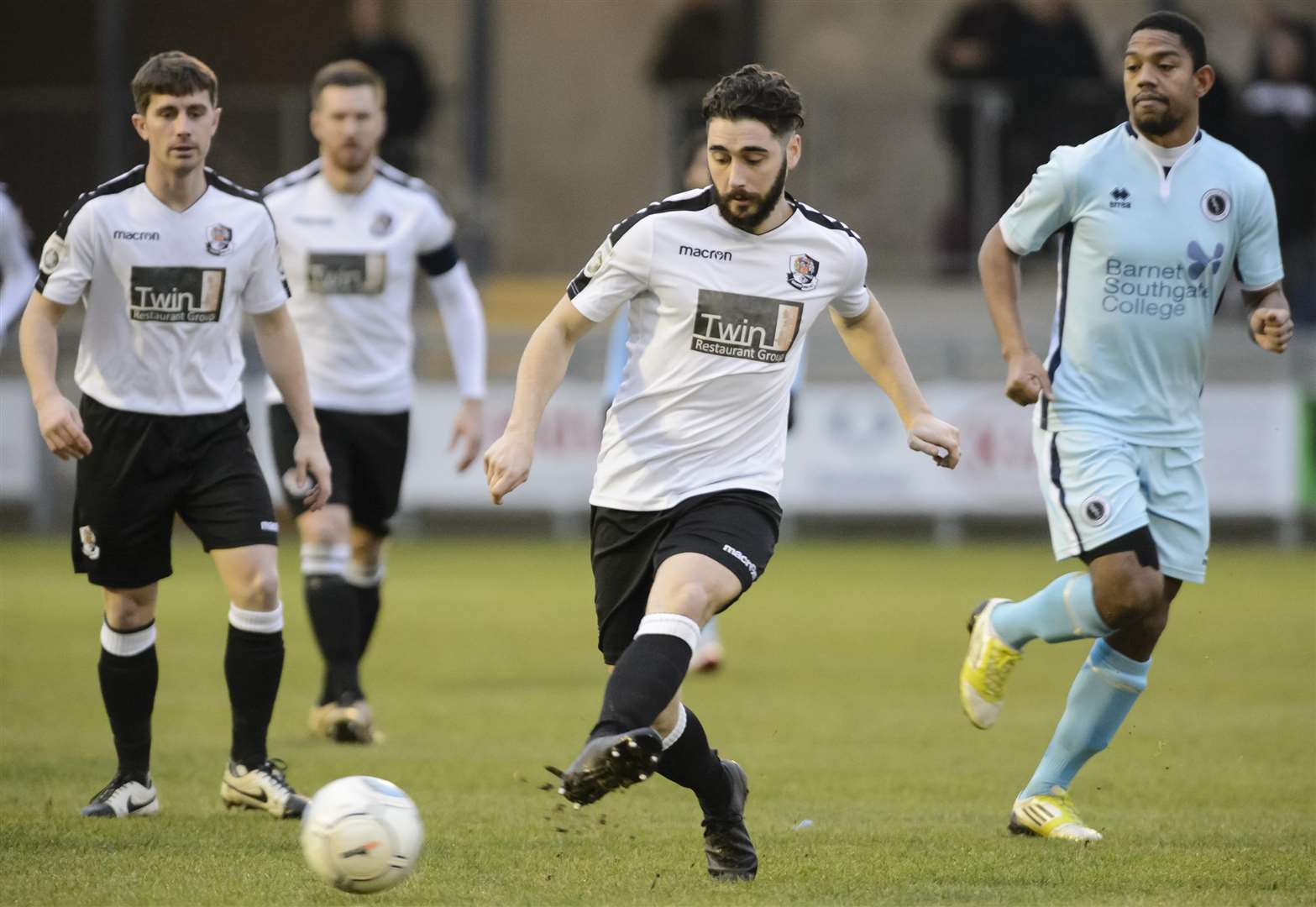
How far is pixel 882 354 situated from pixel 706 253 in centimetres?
71

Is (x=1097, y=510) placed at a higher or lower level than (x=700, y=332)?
lower

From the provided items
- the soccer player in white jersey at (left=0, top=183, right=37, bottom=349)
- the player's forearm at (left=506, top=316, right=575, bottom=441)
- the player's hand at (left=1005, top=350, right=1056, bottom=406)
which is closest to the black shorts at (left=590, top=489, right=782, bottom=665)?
the player's forearm at (left=506, top=316, right=575, bottom=441)

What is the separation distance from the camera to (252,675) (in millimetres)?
7020

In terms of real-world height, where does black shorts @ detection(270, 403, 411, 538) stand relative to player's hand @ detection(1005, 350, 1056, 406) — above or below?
below

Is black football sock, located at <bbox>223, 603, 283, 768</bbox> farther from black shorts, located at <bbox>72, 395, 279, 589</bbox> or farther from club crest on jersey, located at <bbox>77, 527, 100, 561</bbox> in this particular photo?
club crest on jersey, located at <bbox>77, 527, 100, 561</bbox>

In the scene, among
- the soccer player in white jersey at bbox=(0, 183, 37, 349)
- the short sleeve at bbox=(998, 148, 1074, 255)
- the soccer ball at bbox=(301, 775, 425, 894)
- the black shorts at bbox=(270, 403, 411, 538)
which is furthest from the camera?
the soccer player in white jersey at bbox=(0, 183, 37, 349)

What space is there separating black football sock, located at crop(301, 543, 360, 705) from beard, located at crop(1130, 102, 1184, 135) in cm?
414

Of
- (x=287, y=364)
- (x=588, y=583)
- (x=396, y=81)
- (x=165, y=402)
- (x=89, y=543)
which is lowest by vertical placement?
(x=588, y=583)

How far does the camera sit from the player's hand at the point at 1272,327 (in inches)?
255

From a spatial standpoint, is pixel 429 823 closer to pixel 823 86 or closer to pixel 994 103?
pixel 994 103

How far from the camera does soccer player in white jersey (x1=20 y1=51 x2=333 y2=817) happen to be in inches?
266

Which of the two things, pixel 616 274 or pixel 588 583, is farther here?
pixel 588 583

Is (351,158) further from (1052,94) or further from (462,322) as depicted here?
(1052,94)

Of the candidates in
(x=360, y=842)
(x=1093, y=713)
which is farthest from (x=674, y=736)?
(x=1093, y=713)
